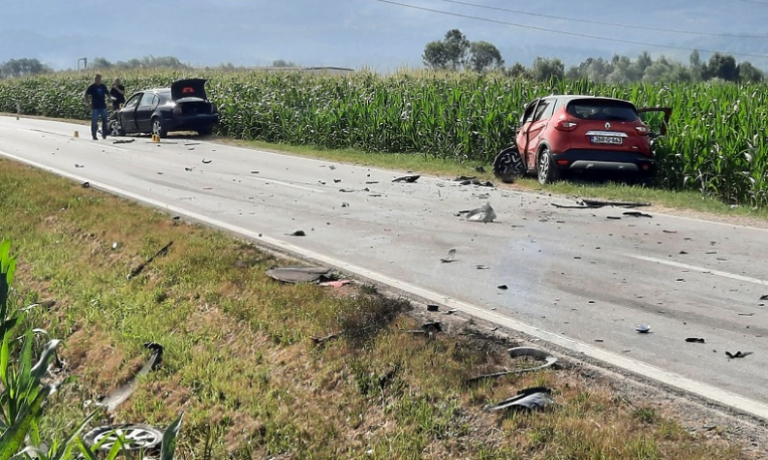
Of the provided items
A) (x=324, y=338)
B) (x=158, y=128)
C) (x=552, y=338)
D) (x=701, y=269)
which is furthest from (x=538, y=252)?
(x=158, y=128)

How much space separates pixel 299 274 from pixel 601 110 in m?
9.35

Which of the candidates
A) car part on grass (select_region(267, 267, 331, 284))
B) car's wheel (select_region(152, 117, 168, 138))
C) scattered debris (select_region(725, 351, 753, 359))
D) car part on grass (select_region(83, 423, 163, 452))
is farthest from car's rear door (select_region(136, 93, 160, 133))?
scattered debris (select_region(725, 351, 753, 359))

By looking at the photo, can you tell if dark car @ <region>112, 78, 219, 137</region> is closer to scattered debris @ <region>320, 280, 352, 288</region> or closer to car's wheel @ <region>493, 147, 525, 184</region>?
car's wheel @ <region>493, 147, 525, 184</region>

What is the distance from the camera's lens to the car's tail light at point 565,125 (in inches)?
597

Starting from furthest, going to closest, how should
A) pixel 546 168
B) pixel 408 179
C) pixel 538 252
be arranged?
pixel 408 179, pixel 546 168, pixel 538 252

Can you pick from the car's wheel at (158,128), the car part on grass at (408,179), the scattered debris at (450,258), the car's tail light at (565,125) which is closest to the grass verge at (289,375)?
the scattered debris at (450,258)

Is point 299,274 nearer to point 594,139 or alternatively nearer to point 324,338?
point 324,338

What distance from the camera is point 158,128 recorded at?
2805cm

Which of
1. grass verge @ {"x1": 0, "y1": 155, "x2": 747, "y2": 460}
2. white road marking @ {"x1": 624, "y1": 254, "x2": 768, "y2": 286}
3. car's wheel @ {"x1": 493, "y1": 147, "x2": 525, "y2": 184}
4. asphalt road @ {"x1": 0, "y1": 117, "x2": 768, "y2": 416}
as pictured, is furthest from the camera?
car's wheel @ {"x1": 493, "y1": 147, "x2": 525, "y2": 184}

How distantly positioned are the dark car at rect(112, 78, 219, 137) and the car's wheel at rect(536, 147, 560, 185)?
50.8ft

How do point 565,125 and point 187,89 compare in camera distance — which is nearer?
point 565,125

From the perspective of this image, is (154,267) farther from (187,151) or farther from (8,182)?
(187,151)

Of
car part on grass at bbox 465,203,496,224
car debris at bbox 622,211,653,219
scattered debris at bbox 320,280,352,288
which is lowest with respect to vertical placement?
car debris at bbox 622,211,653,219

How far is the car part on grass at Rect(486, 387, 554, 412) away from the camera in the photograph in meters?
4.44
